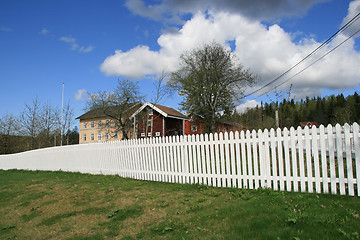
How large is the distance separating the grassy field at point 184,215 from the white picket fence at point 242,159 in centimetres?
41

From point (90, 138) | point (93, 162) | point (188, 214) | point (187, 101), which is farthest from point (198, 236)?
point (90, 138)

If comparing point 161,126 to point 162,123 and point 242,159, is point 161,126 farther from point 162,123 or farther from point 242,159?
point 242,159

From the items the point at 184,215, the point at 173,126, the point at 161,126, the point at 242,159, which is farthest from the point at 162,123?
the point at 184,215

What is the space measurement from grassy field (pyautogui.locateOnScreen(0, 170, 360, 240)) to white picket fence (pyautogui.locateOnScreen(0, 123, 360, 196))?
16.1 inches

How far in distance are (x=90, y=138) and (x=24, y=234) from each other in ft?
142

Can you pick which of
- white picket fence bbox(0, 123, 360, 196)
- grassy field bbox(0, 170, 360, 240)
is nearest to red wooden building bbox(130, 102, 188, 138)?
white picket fence bbox(0, 123, 360, 196)

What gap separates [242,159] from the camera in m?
5.57

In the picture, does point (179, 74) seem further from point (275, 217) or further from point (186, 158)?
point (275, 217)

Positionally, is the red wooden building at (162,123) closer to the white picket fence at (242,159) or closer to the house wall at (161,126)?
the house wall at (161,126)

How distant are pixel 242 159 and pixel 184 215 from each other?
7.30 feet

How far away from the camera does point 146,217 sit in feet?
13.9

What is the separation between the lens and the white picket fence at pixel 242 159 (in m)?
4.54

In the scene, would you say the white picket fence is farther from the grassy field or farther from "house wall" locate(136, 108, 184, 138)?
"house wall" locate(136, 108, 184, 138)

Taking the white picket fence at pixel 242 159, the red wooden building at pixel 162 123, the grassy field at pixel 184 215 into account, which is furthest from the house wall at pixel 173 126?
the grassy field at pixel 184 215
